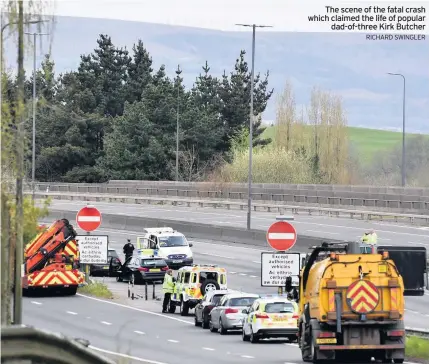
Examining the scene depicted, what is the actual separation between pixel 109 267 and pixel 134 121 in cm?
6770

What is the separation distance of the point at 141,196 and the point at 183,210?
12519 mm

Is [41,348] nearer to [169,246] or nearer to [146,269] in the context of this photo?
[146,269]

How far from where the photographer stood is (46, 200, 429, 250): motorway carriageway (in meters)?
67.1

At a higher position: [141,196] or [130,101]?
[130,101]

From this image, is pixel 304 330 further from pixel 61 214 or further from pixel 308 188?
pixel 308 188

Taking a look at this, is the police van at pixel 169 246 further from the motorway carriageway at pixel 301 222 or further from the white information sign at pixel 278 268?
the white information sign at pixel 278 268

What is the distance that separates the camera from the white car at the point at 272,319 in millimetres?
32906

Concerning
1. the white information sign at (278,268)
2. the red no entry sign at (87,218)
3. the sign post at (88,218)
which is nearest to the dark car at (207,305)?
the sign post at (88,218)

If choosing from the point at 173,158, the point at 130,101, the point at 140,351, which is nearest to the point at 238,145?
the point at 173,158

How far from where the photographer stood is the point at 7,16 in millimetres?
18203

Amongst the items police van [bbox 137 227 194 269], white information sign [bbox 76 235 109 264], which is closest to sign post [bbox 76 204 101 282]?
white information sign [bbox 76 235 109 264]

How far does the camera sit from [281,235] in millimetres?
30016

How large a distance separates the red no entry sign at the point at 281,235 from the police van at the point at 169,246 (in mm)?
27621

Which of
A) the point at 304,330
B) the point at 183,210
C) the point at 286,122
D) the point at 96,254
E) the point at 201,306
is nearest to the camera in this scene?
the point at 304,330
